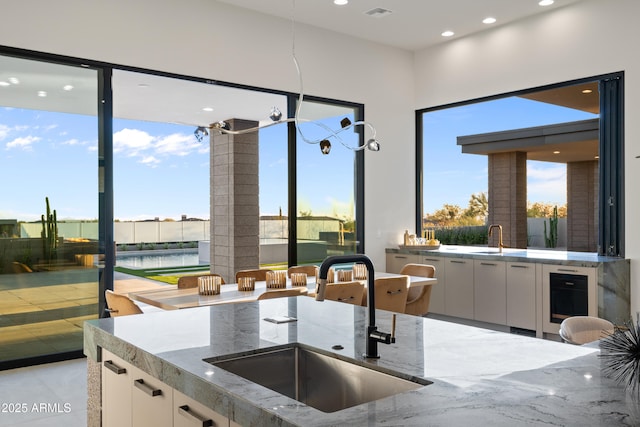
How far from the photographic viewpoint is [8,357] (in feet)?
15.0

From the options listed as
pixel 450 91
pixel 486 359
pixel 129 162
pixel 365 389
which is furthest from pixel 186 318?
pixel 129 162

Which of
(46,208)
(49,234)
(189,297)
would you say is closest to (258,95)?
(46,208)

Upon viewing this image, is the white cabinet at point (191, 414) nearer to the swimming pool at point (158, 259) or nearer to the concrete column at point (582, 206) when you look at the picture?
the concrete column at point (582, 206)

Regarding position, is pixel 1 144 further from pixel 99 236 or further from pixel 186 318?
Answer: pixel 186 318

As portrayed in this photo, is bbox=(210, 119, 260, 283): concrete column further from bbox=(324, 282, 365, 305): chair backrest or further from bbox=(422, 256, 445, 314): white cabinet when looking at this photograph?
bbox=(324, 282, 365, 305): chair backrest

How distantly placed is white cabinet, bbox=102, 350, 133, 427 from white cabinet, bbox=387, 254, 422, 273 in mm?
5046

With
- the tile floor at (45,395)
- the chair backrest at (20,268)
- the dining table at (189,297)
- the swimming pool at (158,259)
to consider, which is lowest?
the tile floor at (45,395)

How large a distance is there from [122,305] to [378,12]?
4.11 metres

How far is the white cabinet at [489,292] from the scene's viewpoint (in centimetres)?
598

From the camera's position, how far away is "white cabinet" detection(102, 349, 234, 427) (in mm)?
1633

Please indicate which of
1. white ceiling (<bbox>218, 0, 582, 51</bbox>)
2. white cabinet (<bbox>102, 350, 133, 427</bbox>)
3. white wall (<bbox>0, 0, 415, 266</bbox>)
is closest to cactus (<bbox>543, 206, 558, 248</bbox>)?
white wall (<bbox>0, 0, 415, 266</bbox>)

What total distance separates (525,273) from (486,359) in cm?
436

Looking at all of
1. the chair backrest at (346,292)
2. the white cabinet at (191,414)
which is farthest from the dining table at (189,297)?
the white cabinet at (191,414)

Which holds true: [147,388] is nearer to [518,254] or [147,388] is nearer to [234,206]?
[518,254]
